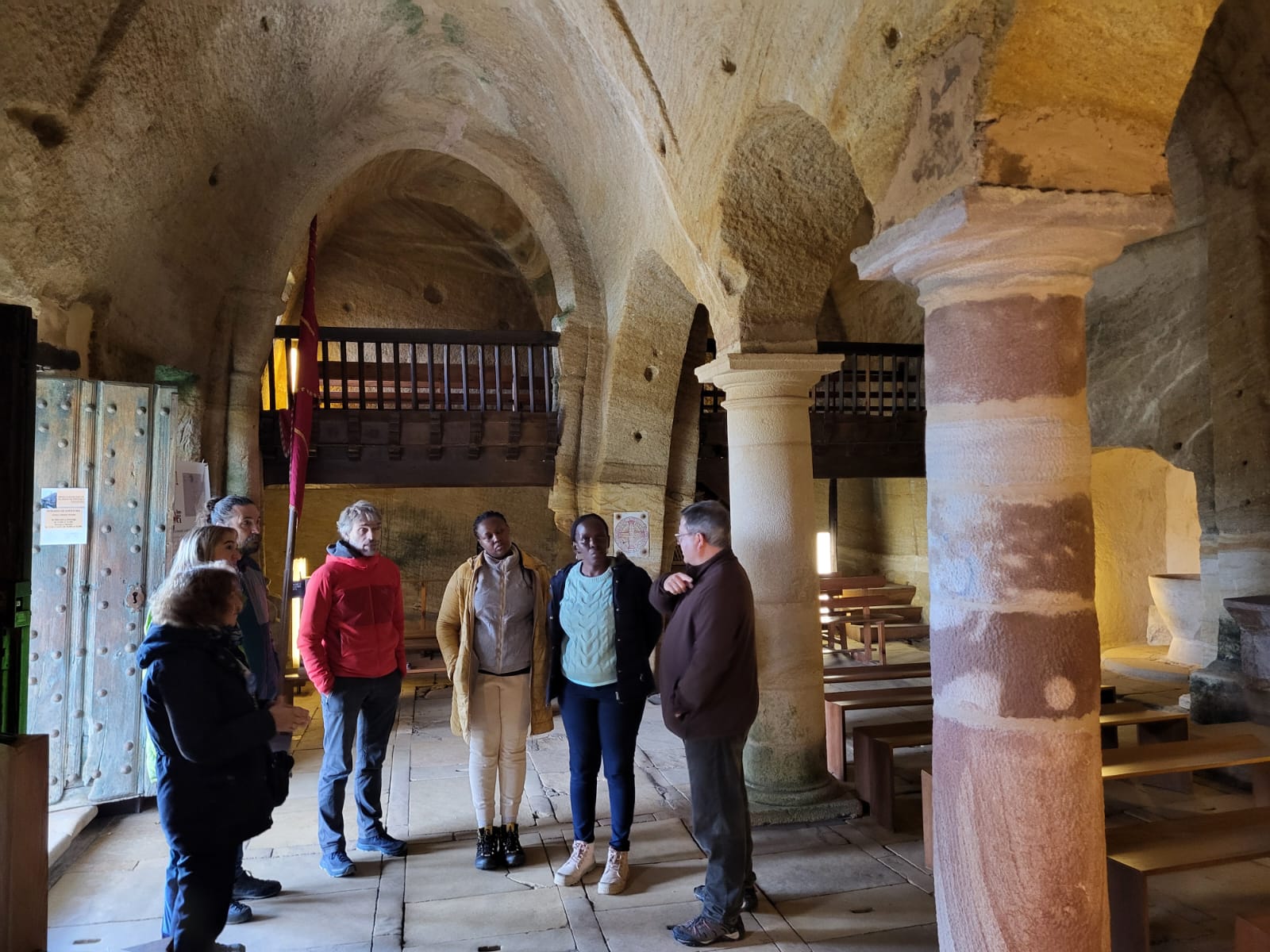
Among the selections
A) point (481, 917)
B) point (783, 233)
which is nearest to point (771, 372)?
point (783, 233)

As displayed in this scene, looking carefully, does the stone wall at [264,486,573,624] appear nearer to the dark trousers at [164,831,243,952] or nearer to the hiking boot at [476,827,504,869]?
the hiking boot at [476,827,504,869]

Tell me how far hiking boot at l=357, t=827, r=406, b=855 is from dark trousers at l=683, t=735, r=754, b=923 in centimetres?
172

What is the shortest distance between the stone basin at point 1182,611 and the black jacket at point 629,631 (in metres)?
7.85

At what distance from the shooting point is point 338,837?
401 cm

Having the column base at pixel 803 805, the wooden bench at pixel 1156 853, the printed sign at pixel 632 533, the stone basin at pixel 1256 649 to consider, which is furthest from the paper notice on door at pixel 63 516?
the stone basin at pixel 1256 649

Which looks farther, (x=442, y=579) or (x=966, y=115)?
(x=442, y=579)

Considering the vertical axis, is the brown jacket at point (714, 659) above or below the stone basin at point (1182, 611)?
above

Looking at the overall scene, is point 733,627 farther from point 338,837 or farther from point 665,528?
point 665,528

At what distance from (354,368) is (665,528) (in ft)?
12.1

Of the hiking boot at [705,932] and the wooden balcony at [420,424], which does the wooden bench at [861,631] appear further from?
the hiking boot at [705,932]

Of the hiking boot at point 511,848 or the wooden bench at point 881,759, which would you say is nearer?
the hiking boot at point 511,848

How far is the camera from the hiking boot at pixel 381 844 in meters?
4.23

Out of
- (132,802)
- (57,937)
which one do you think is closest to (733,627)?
(57,937)

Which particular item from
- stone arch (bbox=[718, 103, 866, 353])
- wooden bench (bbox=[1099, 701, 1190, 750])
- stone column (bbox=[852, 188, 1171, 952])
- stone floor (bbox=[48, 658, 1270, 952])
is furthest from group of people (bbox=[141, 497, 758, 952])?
wooden bench (bbox=[1099, 701, 1190, 750])
